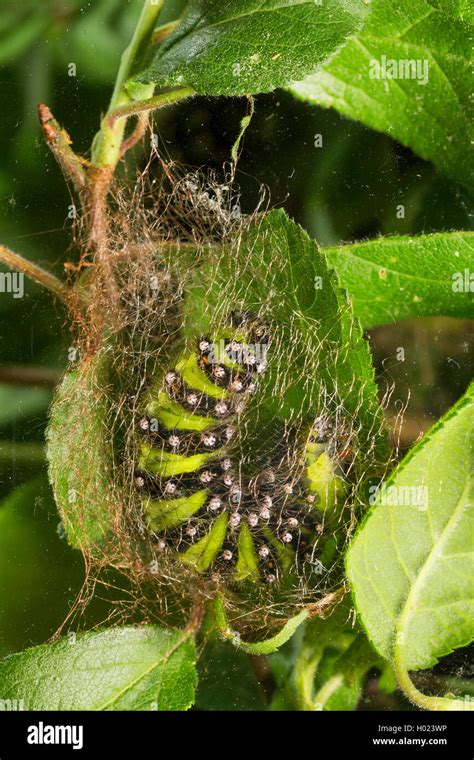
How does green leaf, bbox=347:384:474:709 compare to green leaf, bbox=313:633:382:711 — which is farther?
green leaf, bbox=313:633:382:711

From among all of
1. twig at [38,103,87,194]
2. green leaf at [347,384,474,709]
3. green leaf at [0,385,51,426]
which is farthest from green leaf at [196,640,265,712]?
twig at [38,103,87,194]

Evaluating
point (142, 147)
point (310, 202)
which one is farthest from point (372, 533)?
point (142, 147)

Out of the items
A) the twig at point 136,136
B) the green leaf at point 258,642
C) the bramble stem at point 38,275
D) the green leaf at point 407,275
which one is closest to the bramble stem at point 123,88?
the twig at point 136,136

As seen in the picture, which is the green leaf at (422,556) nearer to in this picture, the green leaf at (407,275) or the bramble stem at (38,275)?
the green leaf at (407,275)

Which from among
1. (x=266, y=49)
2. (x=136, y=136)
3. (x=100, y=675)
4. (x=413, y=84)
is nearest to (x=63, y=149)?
(x=136, y=136)

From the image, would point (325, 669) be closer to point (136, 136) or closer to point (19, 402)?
point (19, 402)

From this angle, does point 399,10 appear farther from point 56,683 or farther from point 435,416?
point 56,683

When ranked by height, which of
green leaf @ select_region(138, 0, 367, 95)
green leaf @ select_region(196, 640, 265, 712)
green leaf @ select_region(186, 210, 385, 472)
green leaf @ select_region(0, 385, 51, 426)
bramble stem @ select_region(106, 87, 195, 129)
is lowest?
green leaf @ select_region(196, 640, 265, 712)

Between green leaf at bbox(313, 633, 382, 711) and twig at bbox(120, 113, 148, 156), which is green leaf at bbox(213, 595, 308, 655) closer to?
green leaf at bbox(313, 633, 382, 711)
